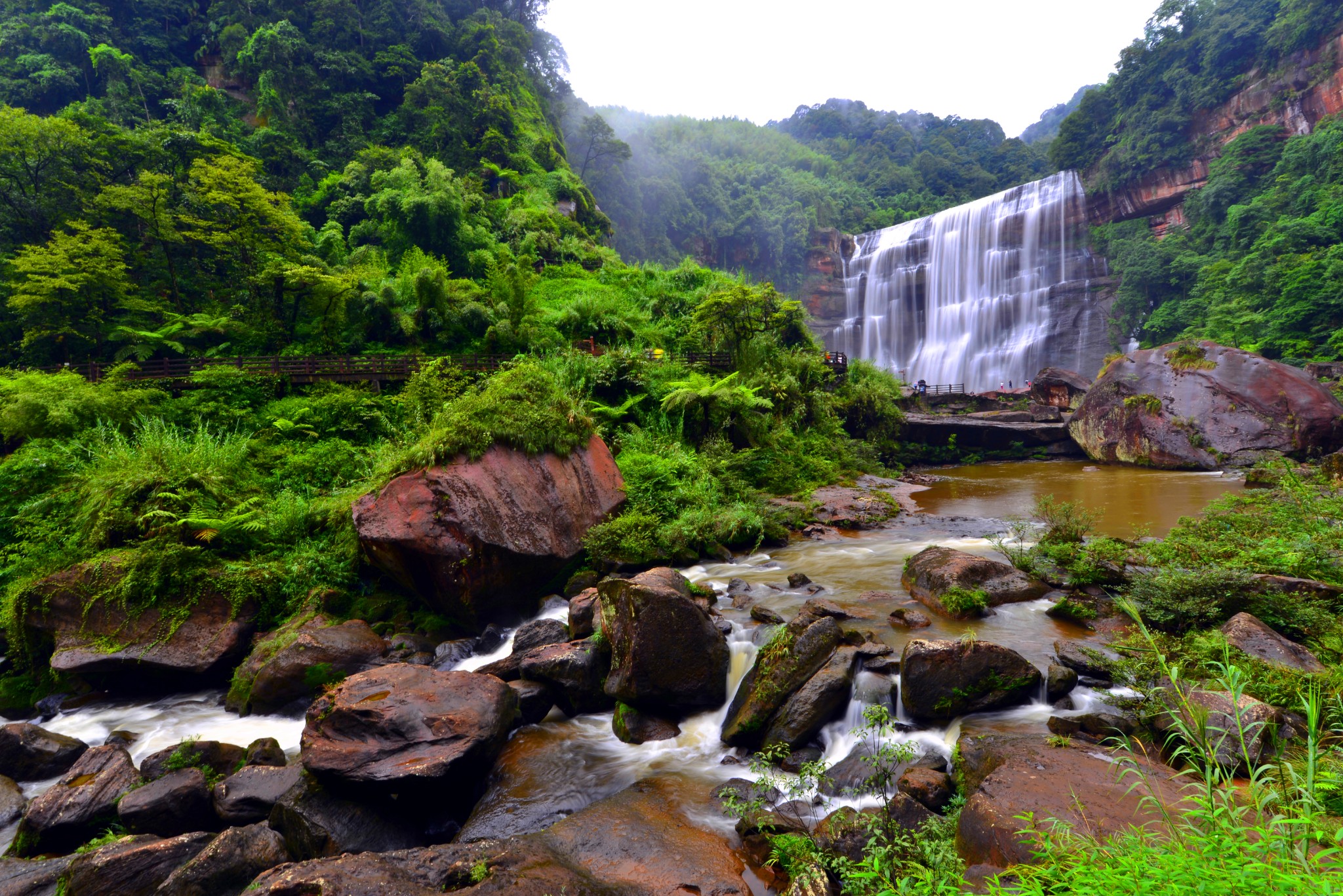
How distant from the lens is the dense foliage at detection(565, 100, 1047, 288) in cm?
5806

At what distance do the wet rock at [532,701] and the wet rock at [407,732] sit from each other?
1.40 feet

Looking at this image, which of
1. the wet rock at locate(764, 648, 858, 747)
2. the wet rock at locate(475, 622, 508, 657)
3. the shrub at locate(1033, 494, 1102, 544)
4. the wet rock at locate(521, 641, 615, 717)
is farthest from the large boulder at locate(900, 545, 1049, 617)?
the wet rock at locate(475, 622, 508, 657)

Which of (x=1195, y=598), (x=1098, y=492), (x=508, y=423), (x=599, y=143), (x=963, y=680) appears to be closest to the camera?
(x=963, y=680)

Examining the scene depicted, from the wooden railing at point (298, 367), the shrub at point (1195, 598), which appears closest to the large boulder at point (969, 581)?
the shrub at point (1195, 598)

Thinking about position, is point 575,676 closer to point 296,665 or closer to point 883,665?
point 883,665

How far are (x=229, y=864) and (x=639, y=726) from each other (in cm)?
360

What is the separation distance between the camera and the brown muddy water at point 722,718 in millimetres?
5387

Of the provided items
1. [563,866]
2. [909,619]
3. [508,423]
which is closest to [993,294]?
[909,619]

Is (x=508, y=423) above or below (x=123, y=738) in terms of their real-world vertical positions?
above

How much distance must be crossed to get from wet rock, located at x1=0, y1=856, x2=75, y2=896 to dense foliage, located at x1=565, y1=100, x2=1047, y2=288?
55110 mm

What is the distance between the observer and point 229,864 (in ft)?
14.5

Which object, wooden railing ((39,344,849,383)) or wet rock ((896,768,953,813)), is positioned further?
wooden railing ((39,344,849,383))

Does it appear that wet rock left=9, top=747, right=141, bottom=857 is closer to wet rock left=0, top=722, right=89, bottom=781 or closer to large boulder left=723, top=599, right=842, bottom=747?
A: wet rock left=0, top=722, right=89, bottom=781

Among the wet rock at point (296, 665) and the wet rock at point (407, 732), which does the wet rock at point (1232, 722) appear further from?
the wet rock at point (296, 665)
